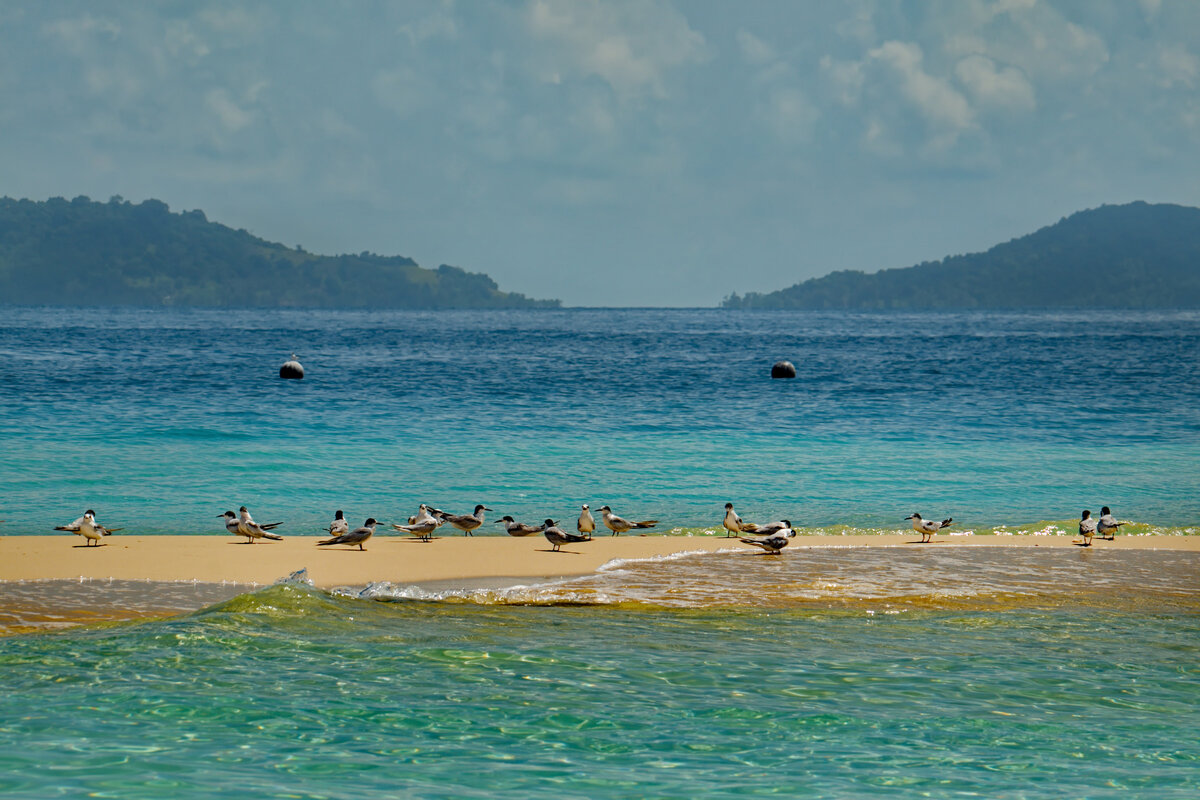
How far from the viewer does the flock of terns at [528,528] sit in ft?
62.1

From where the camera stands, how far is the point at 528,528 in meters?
20.8

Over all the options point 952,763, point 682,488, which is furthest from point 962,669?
point 682,488

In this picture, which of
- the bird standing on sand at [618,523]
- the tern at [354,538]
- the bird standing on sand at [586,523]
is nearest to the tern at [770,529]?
the bird standing on sand at [618,523]

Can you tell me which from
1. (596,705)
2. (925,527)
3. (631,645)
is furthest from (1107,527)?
(596,705)

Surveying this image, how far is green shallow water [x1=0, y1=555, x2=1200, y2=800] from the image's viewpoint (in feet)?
28.4

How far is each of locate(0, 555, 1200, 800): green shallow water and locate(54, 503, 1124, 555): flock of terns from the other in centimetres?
528

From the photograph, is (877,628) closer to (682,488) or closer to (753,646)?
(753,646)

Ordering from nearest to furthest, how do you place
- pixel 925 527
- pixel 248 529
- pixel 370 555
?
pixel 370 555
pixel 248 529
pixel 925 527

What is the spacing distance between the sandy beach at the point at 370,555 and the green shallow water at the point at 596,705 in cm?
276

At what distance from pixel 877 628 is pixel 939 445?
24.7 meters

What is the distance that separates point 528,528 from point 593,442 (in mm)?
15850

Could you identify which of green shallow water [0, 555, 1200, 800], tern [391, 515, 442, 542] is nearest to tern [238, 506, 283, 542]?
tern [391, 515, 442, 542]

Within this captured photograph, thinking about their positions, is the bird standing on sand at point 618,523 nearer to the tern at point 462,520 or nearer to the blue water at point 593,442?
the blue water at point 593,442

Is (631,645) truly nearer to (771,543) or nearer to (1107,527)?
(771,543)
